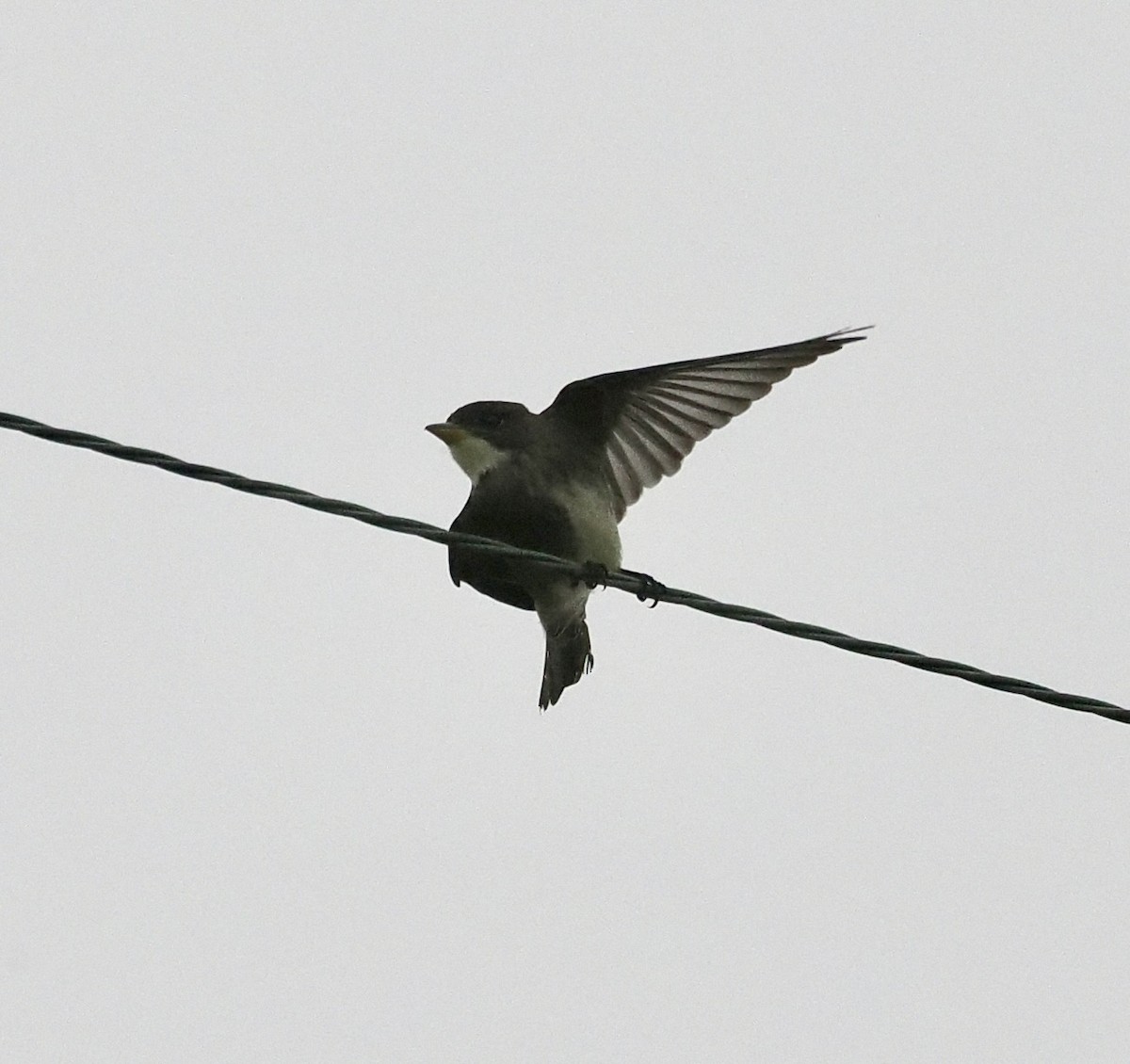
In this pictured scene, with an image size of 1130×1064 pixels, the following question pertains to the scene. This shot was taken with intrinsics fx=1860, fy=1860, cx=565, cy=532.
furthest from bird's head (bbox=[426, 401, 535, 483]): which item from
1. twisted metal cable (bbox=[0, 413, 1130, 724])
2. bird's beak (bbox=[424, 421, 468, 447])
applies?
twisted metal cable (bbox=[0, 413, 1130, 724])

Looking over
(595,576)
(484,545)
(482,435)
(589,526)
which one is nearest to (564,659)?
(589,526)

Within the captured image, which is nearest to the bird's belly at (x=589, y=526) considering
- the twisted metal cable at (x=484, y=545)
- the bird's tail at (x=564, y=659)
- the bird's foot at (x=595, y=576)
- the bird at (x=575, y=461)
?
the bird at (x=575, y=461)

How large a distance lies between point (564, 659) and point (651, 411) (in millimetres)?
1305

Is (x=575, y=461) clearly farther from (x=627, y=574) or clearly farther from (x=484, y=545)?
(x=484, y=545)

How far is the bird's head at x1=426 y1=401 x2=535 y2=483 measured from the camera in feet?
26.6

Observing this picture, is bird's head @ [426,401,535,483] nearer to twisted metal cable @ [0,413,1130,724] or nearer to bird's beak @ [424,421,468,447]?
bird's beak @ [424,421,468,447]

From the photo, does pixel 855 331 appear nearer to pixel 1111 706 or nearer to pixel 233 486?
pixel 1111 706

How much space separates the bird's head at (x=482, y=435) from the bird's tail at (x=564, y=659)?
887mm

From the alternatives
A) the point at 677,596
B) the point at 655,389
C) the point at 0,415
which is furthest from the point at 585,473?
the point at 0,415

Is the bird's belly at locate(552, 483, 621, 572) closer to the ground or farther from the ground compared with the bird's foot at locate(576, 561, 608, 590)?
farther from the ground

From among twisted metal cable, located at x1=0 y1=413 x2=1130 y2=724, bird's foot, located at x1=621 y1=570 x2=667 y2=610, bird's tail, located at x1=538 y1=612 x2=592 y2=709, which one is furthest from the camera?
bird's tail, located at x1=538 y1=612 x2=592 y2=709

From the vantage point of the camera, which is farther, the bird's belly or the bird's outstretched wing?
the bird's outstretched wing

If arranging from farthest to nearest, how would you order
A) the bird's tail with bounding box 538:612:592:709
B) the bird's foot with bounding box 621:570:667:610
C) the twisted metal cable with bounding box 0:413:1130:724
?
the bird's tail with bounding box 538:612:592:709
the bird's foot with bounding box 621:570:667:610
the twisted metal cable with bounding box 0:413:1130:724

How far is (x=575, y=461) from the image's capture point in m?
8.68
